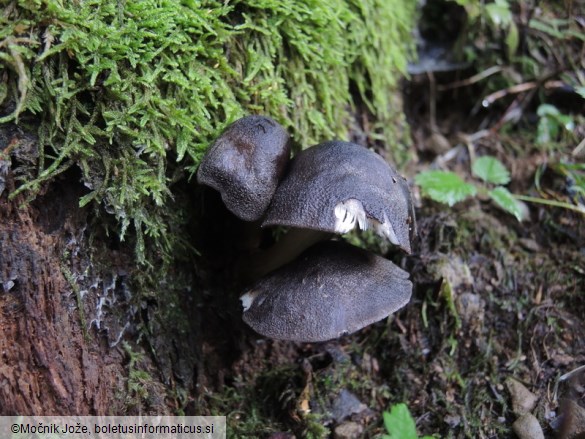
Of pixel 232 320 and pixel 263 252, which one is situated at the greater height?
pixel 263 252

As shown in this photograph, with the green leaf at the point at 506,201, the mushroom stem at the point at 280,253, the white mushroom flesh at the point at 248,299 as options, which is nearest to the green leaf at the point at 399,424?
the white mushroom flesh at the point at 248,299

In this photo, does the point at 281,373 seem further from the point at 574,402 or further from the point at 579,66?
the point at 579,66

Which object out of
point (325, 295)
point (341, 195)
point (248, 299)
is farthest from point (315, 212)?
point (248, 299)

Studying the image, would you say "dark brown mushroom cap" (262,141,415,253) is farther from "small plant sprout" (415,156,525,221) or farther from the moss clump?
"small plant sprout" (415,156,525,221)

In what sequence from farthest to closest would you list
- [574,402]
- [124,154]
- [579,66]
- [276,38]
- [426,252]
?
1. [579,66]
2. [426,252]
3. [276,38]
4. [574,402]
5. [124,154]

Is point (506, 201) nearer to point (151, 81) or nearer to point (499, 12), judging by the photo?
point (499, 12)

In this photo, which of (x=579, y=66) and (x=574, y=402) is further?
(x=579, y=66)

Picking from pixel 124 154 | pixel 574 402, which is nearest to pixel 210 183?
pixel 124 154
